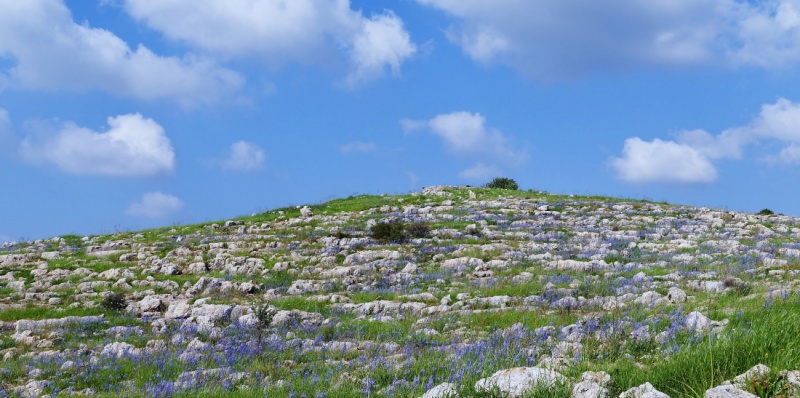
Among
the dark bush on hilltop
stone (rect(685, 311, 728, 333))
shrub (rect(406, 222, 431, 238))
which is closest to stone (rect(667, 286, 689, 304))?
stone (rect(685, 311, 728, 333))

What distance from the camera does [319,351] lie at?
11562mm

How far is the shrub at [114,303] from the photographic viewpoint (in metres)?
18.0

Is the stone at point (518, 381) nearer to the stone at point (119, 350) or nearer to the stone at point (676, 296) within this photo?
the stone at point (676, 296)

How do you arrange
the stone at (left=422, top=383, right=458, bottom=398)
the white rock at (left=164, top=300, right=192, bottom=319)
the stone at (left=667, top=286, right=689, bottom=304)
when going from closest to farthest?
1. the stone at (left=422, top=383, right=458, bottom=398)
2. the stone at (left=667, top=286, right=689, bottom=304)
3. the white rock at (left=164, top=300, right=192, bottom=319)

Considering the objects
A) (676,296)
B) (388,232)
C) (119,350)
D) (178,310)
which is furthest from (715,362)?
(388,232)

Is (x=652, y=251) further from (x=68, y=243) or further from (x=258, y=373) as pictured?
(x=68, y=243)

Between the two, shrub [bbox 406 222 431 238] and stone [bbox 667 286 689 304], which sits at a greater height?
shrub [bbox 406 222 431 238]

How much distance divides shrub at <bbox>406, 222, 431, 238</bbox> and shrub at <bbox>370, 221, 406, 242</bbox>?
32 cm

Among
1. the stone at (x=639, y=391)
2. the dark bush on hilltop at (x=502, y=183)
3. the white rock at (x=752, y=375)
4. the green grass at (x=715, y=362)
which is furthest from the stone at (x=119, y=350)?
the dark bush on hilltop at (x=502, y=183)

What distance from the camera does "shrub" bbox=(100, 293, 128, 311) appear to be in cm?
1802

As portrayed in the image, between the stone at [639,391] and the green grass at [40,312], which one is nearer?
the stone at [639,391]

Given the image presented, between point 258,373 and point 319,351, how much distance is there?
6.19 ft

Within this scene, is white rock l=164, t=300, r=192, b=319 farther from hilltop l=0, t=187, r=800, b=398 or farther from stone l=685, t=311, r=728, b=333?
stone l=685, t=311, r=728, b=333

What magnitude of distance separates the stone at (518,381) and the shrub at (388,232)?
62.0ft
